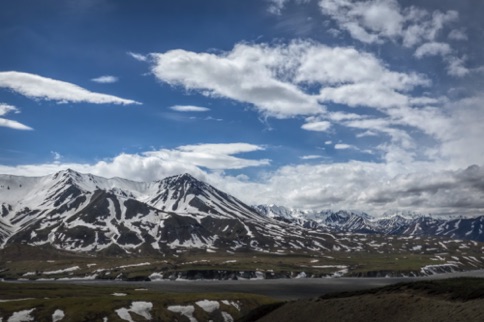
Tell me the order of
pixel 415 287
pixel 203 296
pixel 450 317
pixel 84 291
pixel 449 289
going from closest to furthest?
pixel 450 317
pixel 449 289
pixel 415 287
pixel 203 296
pixel 84 291

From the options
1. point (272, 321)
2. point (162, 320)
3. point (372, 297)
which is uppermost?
point (372, 297)

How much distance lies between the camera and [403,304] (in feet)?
172

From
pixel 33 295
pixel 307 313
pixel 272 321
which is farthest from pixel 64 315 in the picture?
pixel 307 313

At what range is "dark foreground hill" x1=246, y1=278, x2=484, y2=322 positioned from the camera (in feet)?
152

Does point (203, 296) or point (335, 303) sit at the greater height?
point (335, 303)

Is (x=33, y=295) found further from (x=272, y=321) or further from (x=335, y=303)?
(x=335, y=303)

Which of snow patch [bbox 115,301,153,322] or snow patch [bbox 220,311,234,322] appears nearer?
snow patch [bbox 115,301,153,322]

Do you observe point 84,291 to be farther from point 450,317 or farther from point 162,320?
point 450,317

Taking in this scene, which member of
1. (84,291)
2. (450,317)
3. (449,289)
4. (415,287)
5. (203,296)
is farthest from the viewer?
(84,291)

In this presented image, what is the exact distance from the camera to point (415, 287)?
58125 mm

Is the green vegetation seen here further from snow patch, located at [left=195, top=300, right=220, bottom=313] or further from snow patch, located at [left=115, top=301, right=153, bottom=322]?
snow patch, located at [left=195, top=300, right=220, bottom=313]

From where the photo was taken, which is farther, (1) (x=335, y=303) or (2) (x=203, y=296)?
(2) (x=203, y=296)

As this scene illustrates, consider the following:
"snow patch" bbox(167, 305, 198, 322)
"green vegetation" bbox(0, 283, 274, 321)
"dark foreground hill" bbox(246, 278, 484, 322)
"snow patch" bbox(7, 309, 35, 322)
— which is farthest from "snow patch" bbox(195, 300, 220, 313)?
"dark foreground hill" bbox(246, 278, 484, 322)

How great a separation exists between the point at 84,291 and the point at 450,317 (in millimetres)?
145177
